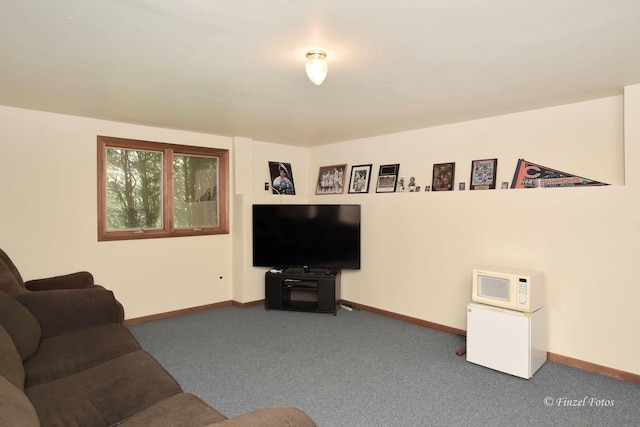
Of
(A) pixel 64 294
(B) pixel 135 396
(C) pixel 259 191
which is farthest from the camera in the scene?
(C) pixel 259 191

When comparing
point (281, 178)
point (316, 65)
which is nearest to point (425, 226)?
point (281, 178)

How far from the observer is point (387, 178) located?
4.87 metres

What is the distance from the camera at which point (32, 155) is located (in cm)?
369

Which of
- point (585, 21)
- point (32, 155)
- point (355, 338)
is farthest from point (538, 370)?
point (32, 155)

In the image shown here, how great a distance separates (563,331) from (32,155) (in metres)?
5.22

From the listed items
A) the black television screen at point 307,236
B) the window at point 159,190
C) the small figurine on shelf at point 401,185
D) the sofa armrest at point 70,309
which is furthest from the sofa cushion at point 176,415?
the small figurine on shelf at point 401,185

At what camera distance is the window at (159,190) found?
4.27 m

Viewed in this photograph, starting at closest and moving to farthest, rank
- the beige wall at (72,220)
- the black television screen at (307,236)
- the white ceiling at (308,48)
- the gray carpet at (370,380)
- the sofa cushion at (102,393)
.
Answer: the sofa cushion at (102,393)
the white ceiling at (308,48)
the gray carpet at (370,380)
the beige wall at (72,220)
the black television screen at (307,236)

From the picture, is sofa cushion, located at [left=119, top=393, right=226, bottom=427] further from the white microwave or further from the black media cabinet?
the black media cabinet

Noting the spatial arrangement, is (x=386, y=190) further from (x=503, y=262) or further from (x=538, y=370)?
(x=538, y=370)

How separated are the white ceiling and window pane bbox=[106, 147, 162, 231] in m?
0.72

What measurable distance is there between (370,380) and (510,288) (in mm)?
1412

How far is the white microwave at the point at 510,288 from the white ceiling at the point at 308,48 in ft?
4.96

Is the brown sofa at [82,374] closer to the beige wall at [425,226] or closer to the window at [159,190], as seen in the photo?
the beige wall at [425,226]
